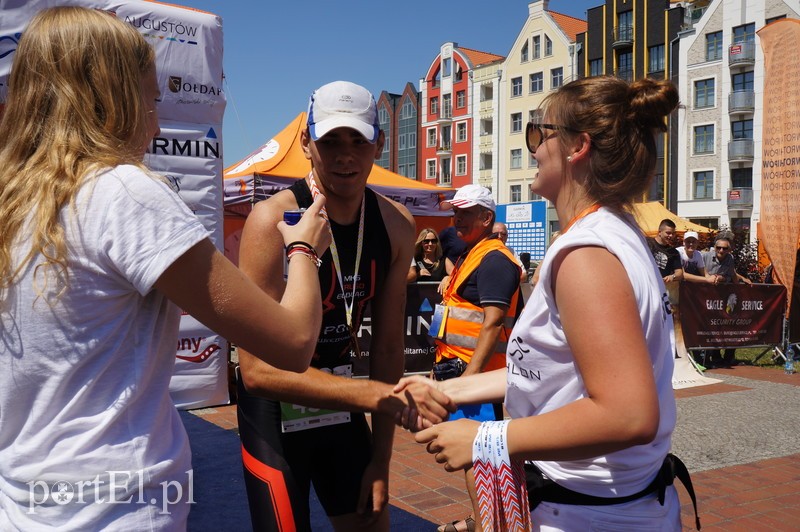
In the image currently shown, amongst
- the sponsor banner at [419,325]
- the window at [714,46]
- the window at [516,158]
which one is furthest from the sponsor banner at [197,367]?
the window at [516,158]

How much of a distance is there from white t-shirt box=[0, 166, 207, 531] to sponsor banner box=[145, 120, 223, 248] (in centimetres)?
376

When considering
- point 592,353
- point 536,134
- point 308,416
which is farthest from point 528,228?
point 592,353

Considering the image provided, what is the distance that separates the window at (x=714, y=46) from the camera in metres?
44.1

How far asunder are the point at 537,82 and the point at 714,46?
14056mm

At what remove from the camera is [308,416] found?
2533 mm

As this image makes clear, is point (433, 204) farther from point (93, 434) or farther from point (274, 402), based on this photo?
point (93, 434)

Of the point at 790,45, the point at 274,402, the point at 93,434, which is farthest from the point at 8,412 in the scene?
the point at 790,45

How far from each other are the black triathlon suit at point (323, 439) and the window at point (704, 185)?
46361 millimetres

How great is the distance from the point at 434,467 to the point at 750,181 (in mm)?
43448

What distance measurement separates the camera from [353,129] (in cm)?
253

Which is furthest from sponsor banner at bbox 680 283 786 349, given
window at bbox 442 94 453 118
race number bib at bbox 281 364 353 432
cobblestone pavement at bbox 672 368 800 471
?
window at bbox 442 94 453 118

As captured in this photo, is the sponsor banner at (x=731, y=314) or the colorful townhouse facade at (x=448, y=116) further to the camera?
the colorful townhouse facade at (x=448, y=116)

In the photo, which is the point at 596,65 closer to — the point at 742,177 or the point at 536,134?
the point at 742,177

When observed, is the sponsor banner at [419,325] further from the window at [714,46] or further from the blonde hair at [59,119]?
the window at [714,46]
